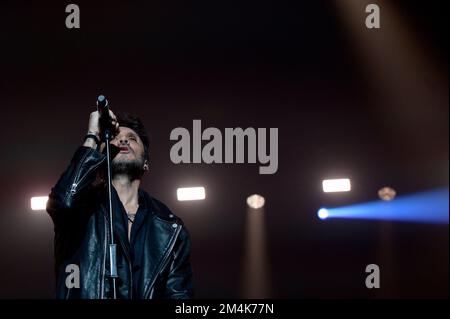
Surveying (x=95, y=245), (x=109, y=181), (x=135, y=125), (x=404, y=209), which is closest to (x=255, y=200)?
(x=404, y=209)

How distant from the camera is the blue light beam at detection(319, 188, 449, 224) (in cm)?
654

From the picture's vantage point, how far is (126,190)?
3164 millimetres

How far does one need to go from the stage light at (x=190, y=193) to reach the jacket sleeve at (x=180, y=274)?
10.1 feet

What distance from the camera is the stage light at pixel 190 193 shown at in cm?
621

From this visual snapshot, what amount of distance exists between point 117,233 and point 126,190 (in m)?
0.30

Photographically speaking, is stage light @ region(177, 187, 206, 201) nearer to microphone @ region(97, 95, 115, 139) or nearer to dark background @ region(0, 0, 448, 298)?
dark background @ region(0, 0, 448, 298)

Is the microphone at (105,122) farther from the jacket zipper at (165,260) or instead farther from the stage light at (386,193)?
the stage light at (386,193)

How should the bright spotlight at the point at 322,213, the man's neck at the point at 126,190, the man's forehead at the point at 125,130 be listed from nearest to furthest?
1. the man's neck at the point at 126,190
2. the man's forehead at the point at 125,130
3. the bright spotlight at the point at 322,213

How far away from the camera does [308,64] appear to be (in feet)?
19.2

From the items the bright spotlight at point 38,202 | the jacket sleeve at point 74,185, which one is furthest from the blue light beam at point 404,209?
the jacket sleeve at point 74,185

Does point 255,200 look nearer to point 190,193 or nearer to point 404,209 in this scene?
point 190,193

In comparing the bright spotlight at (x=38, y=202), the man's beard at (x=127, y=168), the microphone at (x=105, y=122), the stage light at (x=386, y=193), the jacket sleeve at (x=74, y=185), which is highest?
the stage light at (x=386, y=193)

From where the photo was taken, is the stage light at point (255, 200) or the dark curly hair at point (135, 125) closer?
the dark curly hair at point (135, 125)
